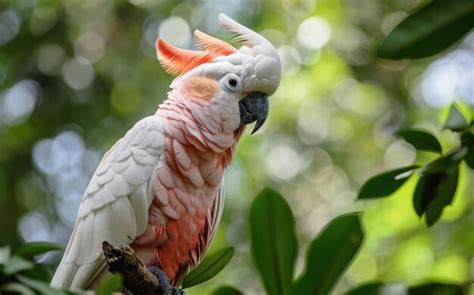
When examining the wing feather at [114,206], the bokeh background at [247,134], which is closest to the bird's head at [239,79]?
the wing feather at [114,206]

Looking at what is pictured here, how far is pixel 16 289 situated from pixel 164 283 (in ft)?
3.67

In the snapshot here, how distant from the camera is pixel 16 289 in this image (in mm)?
1012

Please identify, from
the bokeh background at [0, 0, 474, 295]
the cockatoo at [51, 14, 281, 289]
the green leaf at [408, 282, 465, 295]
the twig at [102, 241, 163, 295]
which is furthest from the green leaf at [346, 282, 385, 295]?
the bokeh background at [0, 0, 474, 295]

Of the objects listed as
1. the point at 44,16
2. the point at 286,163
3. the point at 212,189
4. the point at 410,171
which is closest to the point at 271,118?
the point at 286,163

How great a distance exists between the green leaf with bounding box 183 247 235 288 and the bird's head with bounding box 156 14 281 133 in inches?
28.7

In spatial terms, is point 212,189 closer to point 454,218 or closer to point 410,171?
point 410,171

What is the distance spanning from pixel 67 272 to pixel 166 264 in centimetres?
30

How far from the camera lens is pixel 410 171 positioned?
1.31m

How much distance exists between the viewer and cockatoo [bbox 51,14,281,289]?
7.16 feet

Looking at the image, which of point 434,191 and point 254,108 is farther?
point 254,108

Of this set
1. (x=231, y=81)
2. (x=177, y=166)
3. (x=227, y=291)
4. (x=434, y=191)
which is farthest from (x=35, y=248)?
(x=231, y=81)

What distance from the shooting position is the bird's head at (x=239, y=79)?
2287 mm

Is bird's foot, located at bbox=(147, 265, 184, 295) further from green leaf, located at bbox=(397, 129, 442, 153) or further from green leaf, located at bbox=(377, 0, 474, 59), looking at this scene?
green leaf, located at bbox=(377, 0, 474, 59)

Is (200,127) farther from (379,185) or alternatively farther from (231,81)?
(379,185)
